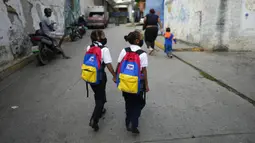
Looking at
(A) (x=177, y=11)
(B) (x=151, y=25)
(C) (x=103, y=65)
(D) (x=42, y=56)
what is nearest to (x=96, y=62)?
(C) (x=103, y=65)

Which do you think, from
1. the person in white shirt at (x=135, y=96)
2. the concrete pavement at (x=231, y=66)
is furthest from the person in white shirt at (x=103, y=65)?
the concrete pavement at (x=231, y=66)

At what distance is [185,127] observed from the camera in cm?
292

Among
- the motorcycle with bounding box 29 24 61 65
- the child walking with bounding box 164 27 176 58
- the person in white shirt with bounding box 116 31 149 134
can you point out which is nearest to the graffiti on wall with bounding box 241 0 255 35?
the child walking with bounding box 164 27 176 58

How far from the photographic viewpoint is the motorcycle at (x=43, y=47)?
20.8 feet

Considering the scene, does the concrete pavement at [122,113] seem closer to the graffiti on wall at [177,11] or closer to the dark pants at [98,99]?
the dark pants at [98,99]

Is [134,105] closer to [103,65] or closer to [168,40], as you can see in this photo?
[103,65]

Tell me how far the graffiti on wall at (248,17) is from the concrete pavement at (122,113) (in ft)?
14.0

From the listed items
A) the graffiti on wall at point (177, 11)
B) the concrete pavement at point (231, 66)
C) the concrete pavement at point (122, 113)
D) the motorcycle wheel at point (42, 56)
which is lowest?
the concrete pavement at point (122, 113)

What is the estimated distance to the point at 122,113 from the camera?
3379 millimetres

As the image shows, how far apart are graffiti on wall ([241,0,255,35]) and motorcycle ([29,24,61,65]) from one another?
23.1 feet

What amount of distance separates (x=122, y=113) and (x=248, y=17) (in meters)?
7.02

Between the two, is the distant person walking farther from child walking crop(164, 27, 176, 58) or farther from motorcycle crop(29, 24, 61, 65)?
motorcycle crop(29, 24, 61, 65)

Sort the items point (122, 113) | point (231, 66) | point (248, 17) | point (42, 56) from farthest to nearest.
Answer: point (248, 17)
point (42, 56)
point (231, 66)
point (122, 113)

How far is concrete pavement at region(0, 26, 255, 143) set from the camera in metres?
2.73
